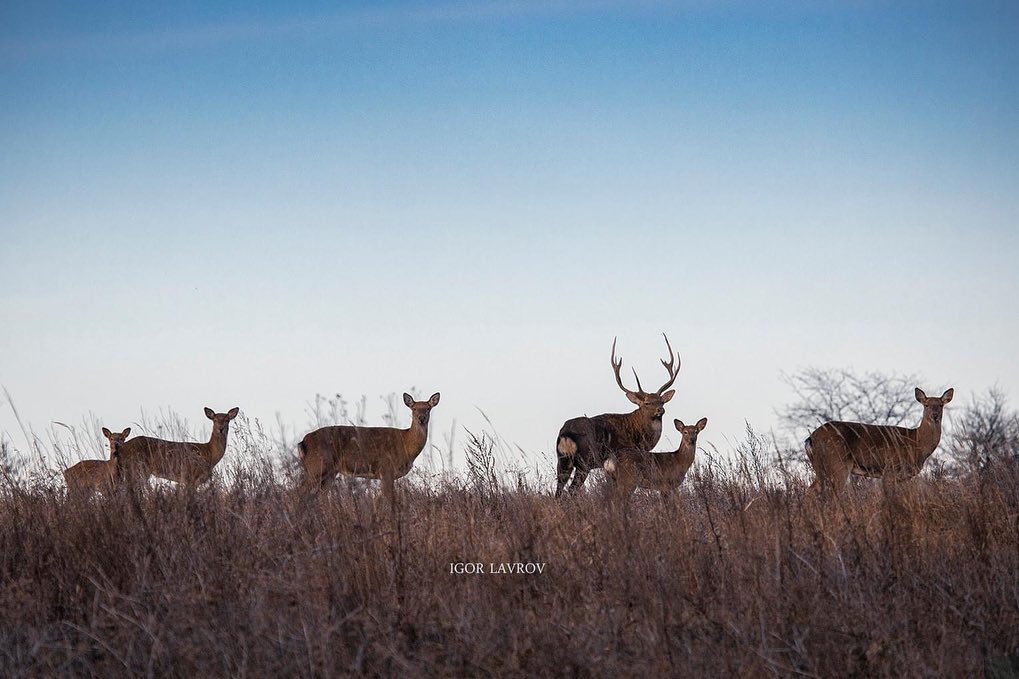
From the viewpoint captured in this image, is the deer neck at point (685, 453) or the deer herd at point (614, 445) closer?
the deer herd at point (614, 445)

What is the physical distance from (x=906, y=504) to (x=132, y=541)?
4736 mm

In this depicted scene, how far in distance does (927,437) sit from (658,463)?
3461mm

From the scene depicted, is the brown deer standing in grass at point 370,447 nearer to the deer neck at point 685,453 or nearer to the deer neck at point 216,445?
the deer neck at point 216,445

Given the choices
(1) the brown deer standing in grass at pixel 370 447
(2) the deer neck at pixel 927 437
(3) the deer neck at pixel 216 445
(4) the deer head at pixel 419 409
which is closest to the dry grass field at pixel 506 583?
(2) the deer neck at pixel 927 437

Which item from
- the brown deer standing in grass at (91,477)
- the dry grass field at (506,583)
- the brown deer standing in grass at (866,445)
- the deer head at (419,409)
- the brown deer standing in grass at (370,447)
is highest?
the deer head at (419,409)

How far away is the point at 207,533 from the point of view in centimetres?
664

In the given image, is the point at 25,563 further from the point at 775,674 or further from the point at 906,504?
the point at 906,504

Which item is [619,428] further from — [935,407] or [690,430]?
[935,407]

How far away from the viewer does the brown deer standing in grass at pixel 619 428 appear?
14117mm

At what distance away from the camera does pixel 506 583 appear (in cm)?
601

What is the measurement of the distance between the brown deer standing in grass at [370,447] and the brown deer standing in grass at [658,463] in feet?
8.28

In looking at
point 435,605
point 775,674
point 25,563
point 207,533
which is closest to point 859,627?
point 775,674

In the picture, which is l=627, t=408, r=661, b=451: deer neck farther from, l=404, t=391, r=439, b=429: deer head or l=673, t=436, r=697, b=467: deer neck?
l=404, t=391, r=439, b=429: deer head

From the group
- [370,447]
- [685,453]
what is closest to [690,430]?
[685,453]
